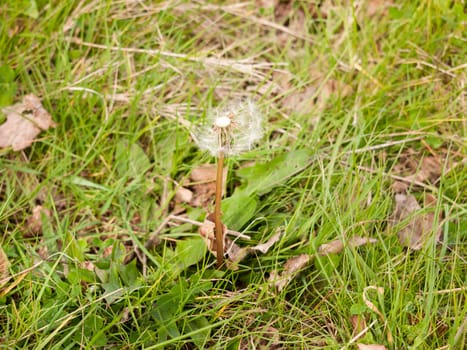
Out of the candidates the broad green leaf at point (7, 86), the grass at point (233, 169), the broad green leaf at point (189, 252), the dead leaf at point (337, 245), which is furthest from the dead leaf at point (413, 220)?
the broad green leaf at point (7, 86)

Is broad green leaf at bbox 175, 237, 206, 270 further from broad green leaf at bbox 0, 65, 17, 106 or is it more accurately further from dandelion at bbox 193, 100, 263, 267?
broad green leaf at bbox 0, 65, 17, 106

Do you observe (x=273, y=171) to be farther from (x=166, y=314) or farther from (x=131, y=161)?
(x=166, y=314)

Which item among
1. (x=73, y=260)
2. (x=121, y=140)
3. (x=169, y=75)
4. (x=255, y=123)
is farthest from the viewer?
(x=169, y=75)

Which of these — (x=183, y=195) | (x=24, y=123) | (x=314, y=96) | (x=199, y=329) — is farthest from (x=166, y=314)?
(x=314, y=96)

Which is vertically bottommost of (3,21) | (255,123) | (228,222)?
(228,222)

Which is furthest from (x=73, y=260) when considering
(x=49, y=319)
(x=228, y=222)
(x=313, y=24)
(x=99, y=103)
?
(x=313, y=24)

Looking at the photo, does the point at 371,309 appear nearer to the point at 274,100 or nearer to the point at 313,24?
the point at 274,100

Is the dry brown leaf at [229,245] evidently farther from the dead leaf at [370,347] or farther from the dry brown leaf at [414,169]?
the dry brown leaf at [414,169]
